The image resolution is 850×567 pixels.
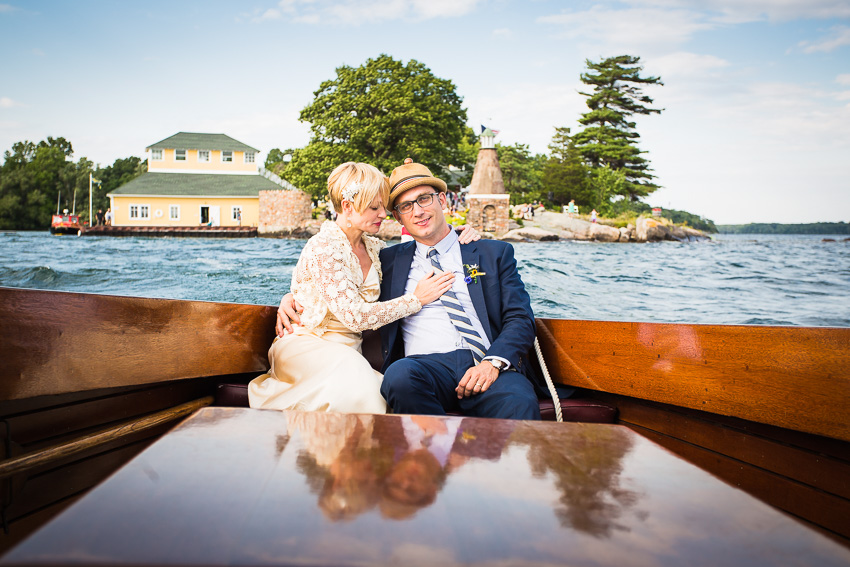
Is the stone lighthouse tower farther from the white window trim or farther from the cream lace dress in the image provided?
the cream lace dress

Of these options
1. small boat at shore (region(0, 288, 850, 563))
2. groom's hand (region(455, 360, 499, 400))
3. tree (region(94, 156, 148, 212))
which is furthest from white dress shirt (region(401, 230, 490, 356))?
tree (region(94, 156, 148, 212))

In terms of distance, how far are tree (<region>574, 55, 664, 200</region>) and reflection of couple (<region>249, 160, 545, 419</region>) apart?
34.7 meters

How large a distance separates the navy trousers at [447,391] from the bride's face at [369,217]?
0.54 metres

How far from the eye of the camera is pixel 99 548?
0.49 m

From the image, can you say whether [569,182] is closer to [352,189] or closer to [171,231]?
[171,231]

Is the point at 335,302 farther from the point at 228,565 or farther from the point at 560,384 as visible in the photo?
the point at 228,565

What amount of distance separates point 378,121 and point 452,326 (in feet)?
80.7

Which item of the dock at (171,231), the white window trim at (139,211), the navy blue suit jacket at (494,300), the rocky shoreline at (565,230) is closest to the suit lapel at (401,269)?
the navy blue suit jacket at (494,300)

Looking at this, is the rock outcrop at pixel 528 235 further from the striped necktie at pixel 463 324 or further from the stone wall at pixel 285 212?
the striped necktie at pixel 463 324

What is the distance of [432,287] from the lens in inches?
87.0

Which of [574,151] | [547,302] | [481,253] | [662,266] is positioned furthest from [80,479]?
[574,151]

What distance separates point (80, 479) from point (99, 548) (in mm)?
1278

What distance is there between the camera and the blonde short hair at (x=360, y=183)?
2.19 metres

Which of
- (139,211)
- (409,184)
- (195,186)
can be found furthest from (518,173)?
(409,184)
